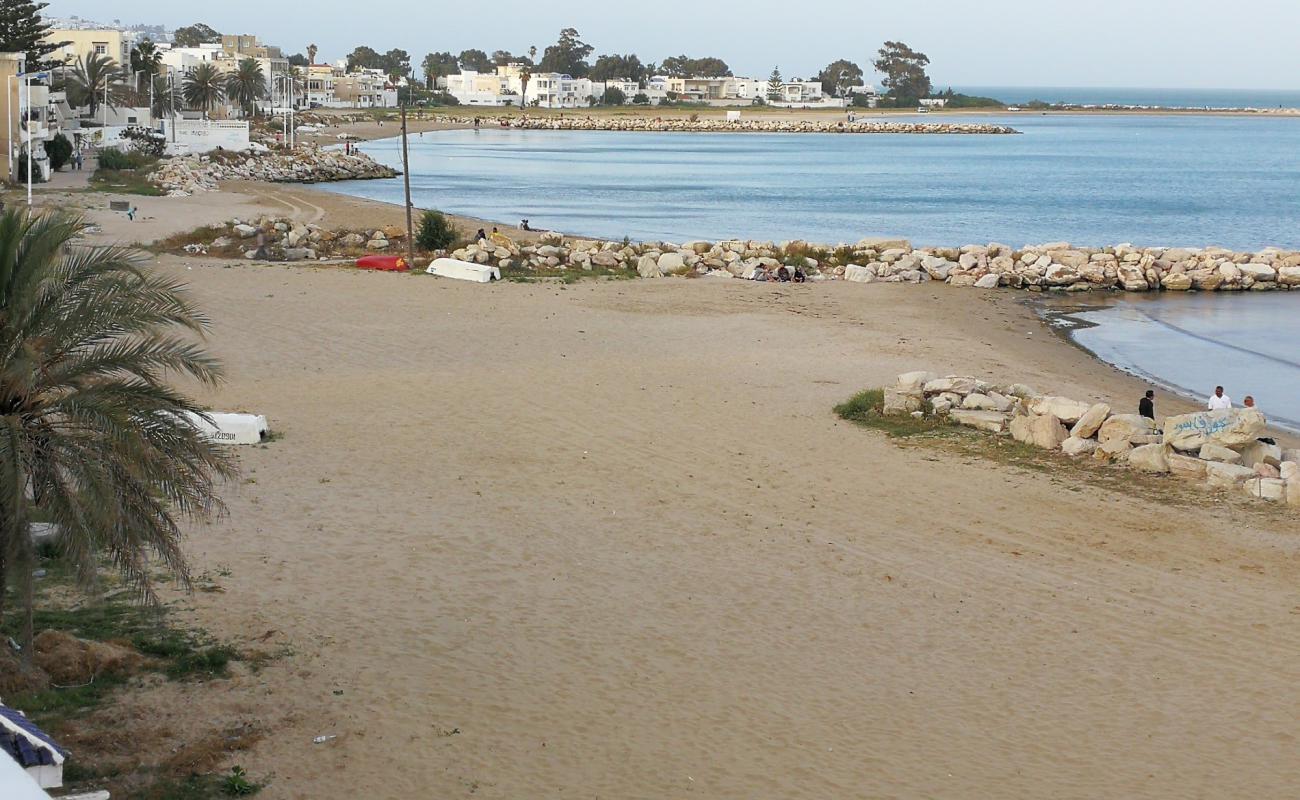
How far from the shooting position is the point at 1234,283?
36.3 m

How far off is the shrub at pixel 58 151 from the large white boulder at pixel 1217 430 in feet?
167

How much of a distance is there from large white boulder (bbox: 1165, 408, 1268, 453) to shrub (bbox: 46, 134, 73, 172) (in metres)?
50.9

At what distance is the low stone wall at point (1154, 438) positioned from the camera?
14594 millimetres

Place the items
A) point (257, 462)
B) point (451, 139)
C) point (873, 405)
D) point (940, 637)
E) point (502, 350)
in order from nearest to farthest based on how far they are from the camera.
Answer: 1. point (940, 637)
2. point (257, 462)
3. point (873, 405)
4. point (502, 350)
5. point (451, 139)

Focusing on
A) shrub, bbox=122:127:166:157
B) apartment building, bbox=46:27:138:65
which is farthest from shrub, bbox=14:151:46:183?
apartment building, bbox=46:27:138:65

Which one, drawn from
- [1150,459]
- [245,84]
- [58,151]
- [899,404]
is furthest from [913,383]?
[245,84]

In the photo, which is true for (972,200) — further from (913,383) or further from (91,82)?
(913,383)

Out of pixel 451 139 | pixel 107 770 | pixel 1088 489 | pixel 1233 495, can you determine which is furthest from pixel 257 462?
pixel 451 139

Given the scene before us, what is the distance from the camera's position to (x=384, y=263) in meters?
30.2

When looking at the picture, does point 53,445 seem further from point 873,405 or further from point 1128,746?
point 873,405

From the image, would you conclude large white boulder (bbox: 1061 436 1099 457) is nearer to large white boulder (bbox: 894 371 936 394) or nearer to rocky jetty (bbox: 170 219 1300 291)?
large white boulder (bbox: 894 371 936 394)

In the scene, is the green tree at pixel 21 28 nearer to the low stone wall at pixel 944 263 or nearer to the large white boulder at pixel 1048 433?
the low stone wall at pixel 944 263

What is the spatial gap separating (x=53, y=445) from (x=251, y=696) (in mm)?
2099

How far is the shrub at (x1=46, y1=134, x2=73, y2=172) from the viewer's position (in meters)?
55.9
